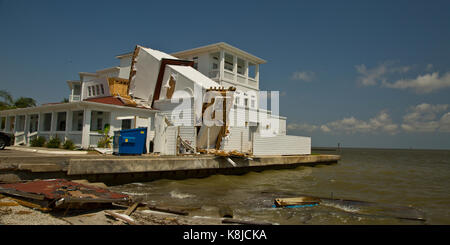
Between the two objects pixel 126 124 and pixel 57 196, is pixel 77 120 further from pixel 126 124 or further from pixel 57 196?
pixel 57 196

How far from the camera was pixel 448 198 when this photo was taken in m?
11.4

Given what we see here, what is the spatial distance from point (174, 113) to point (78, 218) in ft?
46.5

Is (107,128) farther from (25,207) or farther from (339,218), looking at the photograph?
(339,218)

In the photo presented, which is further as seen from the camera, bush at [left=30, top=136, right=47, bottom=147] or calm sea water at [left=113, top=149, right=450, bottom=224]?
bush at [left=30, top=136, right=47, bottom=147]

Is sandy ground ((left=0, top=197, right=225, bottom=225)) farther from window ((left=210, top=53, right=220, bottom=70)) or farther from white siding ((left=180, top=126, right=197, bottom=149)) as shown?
window ((left=210, top=53, right=220, bottom=70))

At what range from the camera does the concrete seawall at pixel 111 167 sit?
8.89 m

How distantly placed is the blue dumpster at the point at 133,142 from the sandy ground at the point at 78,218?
25.5ft

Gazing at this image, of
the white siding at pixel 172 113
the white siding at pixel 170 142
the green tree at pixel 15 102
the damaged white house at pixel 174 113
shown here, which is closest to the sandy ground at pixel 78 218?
the damaged white house at pixel 174 113

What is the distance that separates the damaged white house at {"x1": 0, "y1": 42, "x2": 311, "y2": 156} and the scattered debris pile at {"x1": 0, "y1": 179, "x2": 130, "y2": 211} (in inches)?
312

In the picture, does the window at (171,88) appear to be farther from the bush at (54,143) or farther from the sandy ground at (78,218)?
the sandy ground at (78,218)

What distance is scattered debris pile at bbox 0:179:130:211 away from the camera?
6102mm

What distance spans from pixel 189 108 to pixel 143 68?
7.22 meters

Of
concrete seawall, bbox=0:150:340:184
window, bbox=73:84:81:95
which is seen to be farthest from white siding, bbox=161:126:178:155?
window, bbox=73:84:81:95
